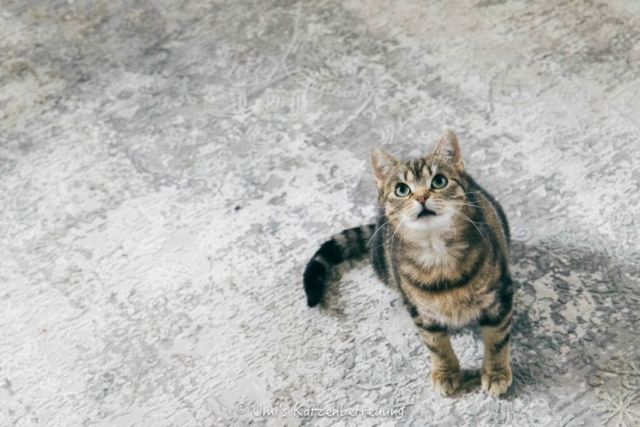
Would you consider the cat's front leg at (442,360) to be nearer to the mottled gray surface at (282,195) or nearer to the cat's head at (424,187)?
the mottled gray surface at (282,195)

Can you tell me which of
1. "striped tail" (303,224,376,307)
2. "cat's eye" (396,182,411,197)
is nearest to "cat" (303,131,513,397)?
"cat's eye" (396,182,411,197)

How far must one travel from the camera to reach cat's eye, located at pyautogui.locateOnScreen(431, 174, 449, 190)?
132 centimetres

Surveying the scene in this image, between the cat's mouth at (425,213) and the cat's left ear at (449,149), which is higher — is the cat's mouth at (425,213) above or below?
below

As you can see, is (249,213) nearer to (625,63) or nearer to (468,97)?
(468,97)

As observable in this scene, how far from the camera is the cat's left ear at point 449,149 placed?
53.5 inches

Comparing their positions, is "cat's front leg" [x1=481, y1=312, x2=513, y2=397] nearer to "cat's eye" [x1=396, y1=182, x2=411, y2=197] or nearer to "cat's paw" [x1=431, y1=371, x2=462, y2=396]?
"cat's paw" [x1=431, y1=371, x2=462, y2=396]

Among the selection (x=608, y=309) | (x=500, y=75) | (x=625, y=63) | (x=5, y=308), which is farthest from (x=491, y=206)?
(x=5, y=308)

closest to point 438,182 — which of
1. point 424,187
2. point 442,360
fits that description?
point 424,187

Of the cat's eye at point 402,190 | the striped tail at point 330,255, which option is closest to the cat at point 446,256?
the cat's eye at point 402,190

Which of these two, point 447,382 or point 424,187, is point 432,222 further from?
point 447,382

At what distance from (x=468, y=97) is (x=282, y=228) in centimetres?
74

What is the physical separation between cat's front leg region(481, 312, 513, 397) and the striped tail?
410 millimetres

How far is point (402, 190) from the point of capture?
1347 mm

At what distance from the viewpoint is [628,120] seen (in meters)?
1.90
